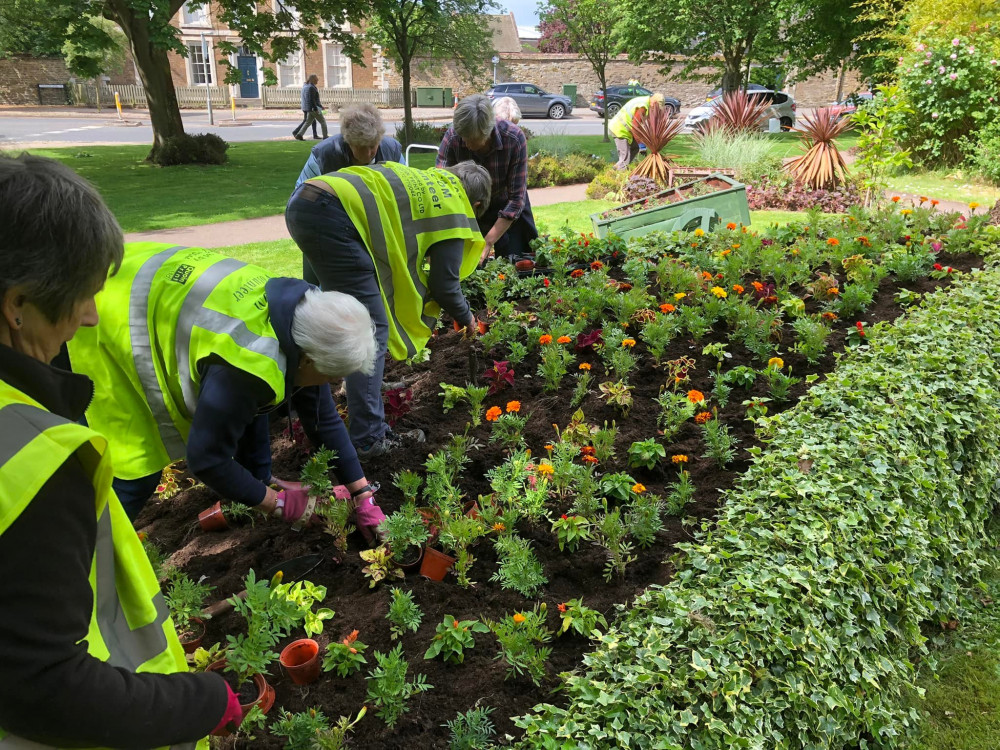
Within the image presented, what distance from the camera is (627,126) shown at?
39.4 feet

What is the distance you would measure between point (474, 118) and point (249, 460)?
8.87 feet

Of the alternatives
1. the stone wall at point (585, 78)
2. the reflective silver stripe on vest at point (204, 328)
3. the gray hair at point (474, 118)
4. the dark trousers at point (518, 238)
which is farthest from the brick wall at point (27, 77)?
the reflective silver stripe on vest at point (204, 328)

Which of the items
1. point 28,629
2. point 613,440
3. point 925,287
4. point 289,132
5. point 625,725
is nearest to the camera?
point 28,629

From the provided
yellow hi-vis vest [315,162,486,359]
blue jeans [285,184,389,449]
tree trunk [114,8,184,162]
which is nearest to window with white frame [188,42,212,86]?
tree trunk [114,8,184,162]

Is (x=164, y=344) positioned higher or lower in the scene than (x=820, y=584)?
higher

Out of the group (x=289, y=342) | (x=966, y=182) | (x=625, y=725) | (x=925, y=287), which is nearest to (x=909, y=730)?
(x=625, y=725)

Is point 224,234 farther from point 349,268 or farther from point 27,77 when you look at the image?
point 27,77

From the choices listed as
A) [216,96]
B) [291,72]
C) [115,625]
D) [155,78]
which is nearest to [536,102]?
[291,72]

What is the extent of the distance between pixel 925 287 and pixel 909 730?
12.9 feet

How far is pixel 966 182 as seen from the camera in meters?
11.0

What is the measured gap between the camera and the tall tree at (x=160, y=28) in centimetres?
1343

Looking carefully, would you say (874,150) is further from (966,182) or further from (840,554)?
(840,554)

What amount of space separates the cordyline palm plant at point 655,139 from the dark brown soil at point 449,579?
6974 mm

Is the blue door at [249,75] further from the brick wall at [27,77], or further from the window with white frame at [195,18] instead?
the brick wall at [27,77]
